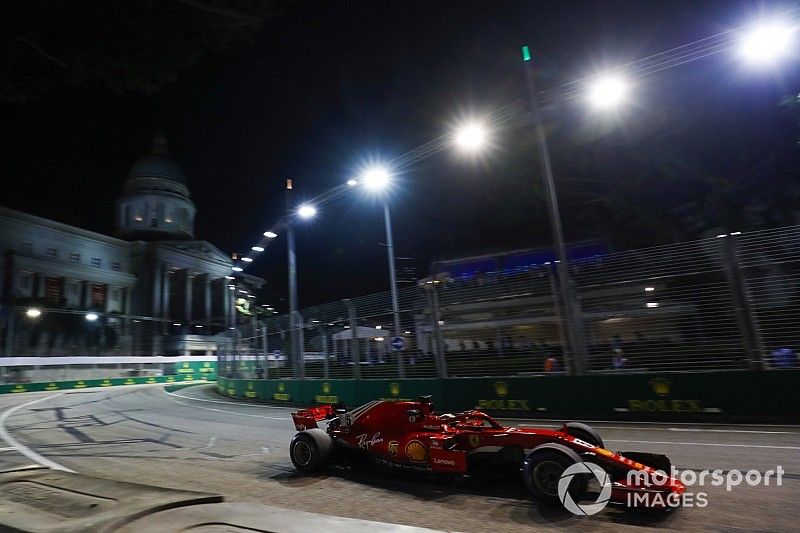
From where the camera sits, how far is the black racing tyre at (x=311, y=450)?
626cm

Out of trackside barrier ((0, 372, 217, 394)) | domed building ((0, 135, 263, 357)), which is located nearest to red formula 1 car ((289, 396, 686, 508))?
trackside barrier ((0, 372, 217, 394))

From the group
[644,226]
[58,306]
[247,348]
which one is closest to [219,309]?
[58,306]

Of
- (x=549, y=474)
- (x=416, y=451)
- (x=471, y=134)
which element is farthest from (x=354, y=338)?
(x=549, y=474)

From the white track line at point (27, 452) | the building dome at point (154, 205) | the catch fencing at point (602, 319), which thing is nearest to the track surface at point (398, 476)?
the white track line at point (27, 452)

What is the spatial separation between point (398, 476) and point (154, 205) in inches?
3593

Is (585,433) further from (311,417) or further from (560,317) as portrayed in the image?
(560,317)

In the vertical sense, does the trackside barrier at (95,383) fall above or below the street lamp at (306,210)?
below

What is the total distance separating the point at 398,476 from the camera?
19.9 feet

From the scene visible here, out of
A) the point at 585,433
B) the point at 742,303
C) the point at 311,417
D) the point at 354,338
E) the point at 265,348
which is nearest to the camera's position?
the point at 585,433

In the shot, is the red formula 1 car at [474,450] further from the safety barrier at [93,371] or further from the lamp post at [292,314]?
the safety barrier at [93,371]

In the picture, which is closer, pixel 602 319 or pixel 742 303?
pixel 742 303

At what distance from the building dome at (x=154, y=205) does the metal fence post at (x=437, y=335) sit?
8324 cm

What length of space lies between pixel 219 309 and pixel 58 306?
27604 mm

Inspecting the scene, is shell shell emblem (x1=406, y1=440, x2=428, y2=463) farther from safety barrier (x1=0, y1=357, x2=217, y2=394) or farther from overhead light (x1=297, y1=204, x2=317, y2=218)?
safety barrier (x1=0, y1=357, x2=217, y2=394)
